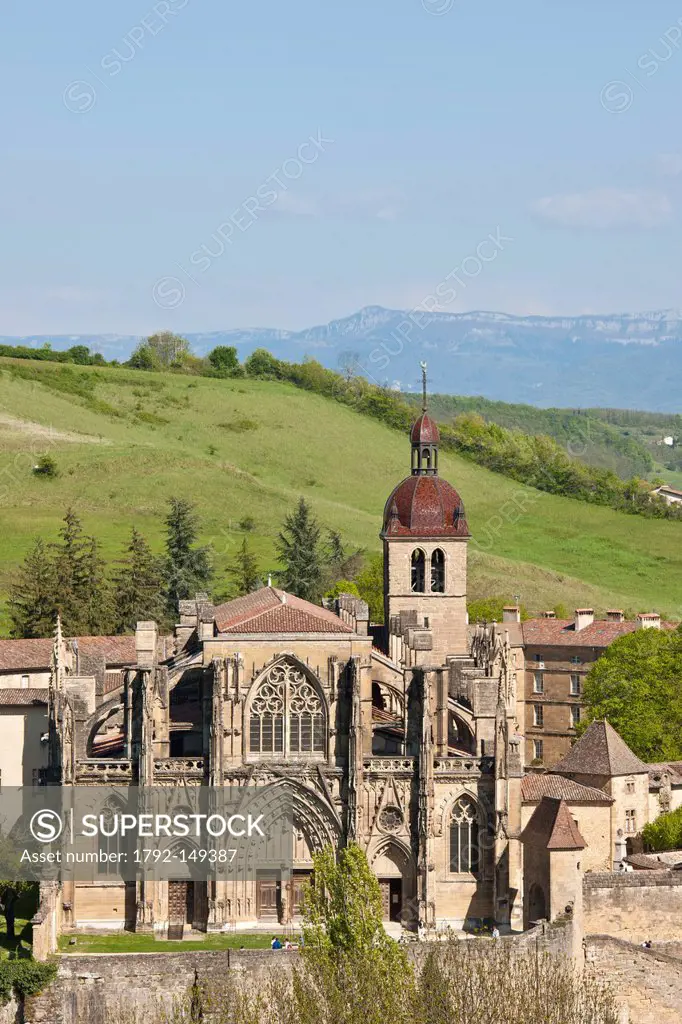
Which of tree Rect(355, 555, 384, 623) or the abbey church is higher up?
tree Rect(355, 555, 384, 623)

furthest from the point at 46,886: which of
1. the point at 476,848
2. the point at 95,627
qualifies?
the point at 95,627

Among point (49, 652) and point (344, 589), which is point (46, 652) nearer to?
point (49, 652)

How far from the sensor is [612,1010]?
202 ft

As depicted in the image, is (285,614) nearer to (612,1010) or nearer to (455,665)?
(455,665)

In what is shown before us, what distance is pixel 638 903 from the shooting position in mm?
65688

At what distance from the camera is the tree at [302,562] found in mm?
126875

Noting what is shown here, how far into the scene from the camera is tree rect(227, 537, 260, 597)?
124356 mm

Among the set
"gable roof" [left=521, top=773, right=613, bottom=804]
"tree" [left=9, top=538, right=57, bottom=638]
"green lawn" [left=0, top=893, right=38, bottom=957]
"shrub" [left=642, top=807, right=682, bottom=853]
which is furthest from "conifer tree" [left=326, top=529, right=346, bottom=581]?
"green lawn" [left=0, top=893, right=38, bottom=957]

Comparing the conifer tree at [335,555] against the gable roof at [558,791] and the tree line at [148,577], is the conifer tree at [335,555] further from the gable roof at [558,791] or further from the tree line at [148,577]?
the gable roof at [558,791]

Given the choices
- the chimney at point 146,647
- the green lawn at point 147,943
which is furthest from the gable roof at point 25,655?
the green lawn at point 147,943

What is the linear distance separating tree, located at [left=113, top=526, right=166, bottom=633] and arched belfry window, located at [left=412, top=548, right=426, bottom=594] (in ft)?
101

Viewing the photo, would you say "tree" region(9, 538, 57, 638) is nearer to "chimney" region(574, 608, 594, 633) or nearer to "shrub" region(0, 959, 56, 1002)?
"chimney" region(574, 608, 594, 633)

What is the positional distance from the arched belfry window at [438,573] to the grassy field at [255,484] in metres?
47.1

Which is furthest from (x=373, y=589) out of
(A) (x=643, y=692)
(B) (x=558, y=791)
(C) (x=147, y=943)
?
(C) (x=147, y=943)
